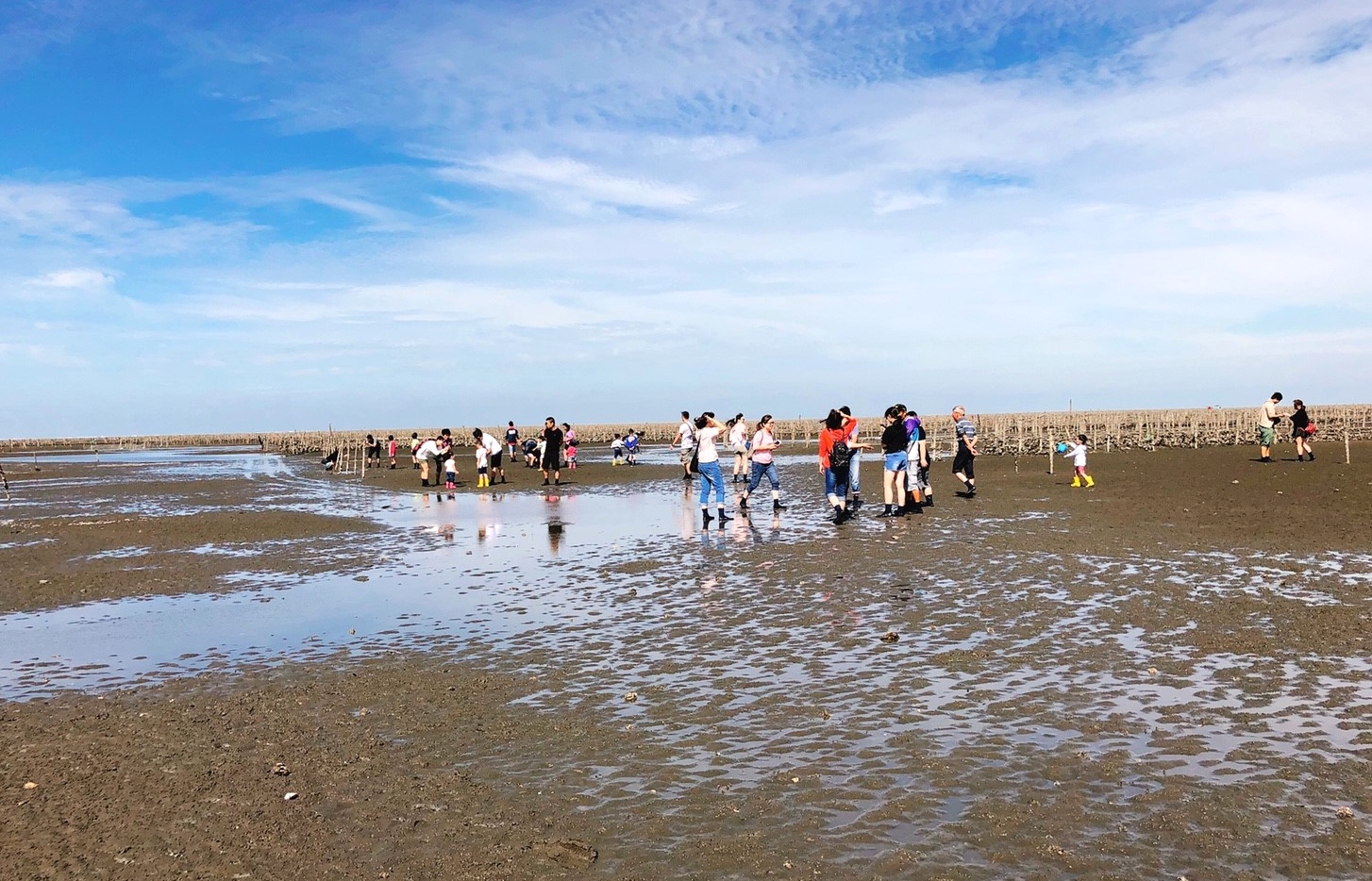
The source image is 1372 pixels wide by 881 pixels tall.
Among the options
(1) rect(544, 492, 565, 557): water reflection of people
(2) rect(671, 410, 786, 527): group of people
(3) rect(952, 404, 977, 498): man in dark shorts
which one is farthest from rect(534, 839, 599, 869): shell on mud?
(3) rect(952, 404, 977, 498): man in dark shorts

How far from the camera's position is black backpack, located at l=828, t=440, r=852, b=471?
20.0m

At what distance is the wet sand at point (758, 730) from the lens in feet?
17.6

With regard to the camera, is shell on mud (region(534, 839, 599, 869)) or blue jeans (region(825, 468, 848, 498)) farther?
blue jeans (region(825, 468, 848, 498))

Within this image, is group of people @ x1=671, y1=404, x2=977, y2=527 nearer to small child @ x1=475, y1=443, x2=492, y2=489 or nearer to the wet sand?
the wet sand

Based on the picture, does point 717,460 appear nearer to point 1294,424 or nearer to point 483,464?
point 483,464

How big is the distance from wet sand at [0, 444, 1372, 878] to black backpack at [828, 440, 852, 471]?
4654 mm

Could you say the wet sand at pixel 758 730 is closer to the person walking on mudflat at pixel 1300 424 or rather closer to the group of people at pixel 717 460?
the group of people at pixel 717 460

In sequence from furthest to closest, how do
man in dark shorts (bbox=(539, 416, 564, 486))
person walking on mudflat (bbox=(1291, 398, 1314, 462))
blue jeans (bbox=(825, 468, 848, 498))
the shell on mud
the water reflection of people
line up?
man in dark shorts (bbox=(539, 416, 564, 486)), person walking on mudflat (bbox=(1291, 398, 1314, 462)), blue jeans (bbox=(825, 468, 848, 498)), the water reflection of people, the shell on mud

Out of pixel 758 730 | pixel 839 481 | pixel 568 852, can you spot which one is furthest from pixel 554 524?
pixel 568 852

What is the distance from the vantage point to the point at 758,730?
7348mm

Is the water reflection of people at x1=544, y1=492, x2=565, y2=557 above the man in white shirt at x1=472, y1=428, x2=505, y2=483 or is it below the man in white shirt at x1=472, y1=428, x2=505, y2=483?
below

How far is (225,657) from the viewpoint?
34.2ft

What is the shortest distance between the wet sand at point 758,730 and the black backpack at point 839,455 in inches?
183

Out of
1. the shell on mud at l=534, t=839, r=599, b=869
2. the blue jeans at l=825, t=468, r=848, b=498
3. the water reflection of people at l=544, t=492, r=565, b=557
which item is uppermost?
the blue jeans at l=825, t=468, r=848, b=498
